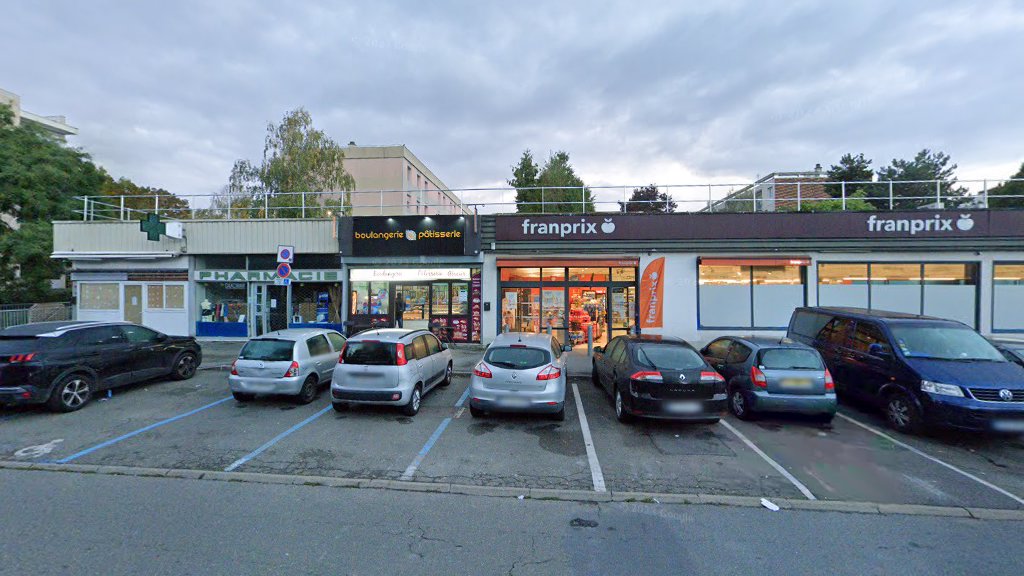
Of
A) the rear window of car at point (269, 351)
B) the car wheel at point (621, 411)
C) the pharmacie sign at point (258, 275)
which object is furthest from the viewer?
the pharmacie sign at point (258, 275)

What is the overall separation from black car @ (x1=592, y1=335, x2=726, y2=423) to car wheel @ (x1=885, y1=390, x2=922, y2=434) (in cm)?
297

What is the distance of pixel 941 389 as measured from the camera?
6.28 m

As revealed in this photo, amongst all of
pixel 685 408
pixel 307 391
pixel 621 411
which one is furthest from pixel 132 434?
pixel 685 408

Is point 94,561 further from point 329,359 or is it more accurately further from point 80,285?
point 80,285

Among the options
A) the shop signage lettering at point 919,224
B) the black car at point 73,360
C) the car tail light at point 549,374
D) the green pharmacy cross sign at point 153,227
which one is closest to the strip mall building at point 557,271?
the shop signage lettering at point 919,224

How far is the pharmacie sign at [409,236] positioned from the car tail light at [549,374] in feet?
26.2

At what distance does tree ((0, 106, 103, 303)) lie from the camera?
1688cm

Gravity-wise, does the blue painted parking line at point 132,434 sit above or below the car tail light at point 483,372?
below

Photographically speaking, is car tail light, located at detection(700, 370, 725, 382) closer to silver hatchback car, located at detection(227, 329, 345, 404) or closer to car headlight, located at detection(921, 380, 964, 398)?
car headlight, located at detection(921, 380, 964, 398)

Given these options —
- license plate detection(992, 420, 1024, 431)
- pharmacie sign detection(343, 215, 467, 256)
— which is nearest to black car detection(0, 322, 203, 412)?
pharmacie sign detection(343, 215, 467, 256)

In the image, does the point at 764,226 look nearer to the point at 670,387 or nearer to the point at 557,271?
the point at 557,271

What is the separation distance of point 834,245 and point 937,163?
3020 centimetres

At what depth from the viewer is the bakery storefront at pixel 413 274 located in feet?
46.4

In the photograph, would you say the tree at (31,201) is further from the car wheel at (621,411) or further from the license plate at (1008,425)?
the license plate at (1008,425)
